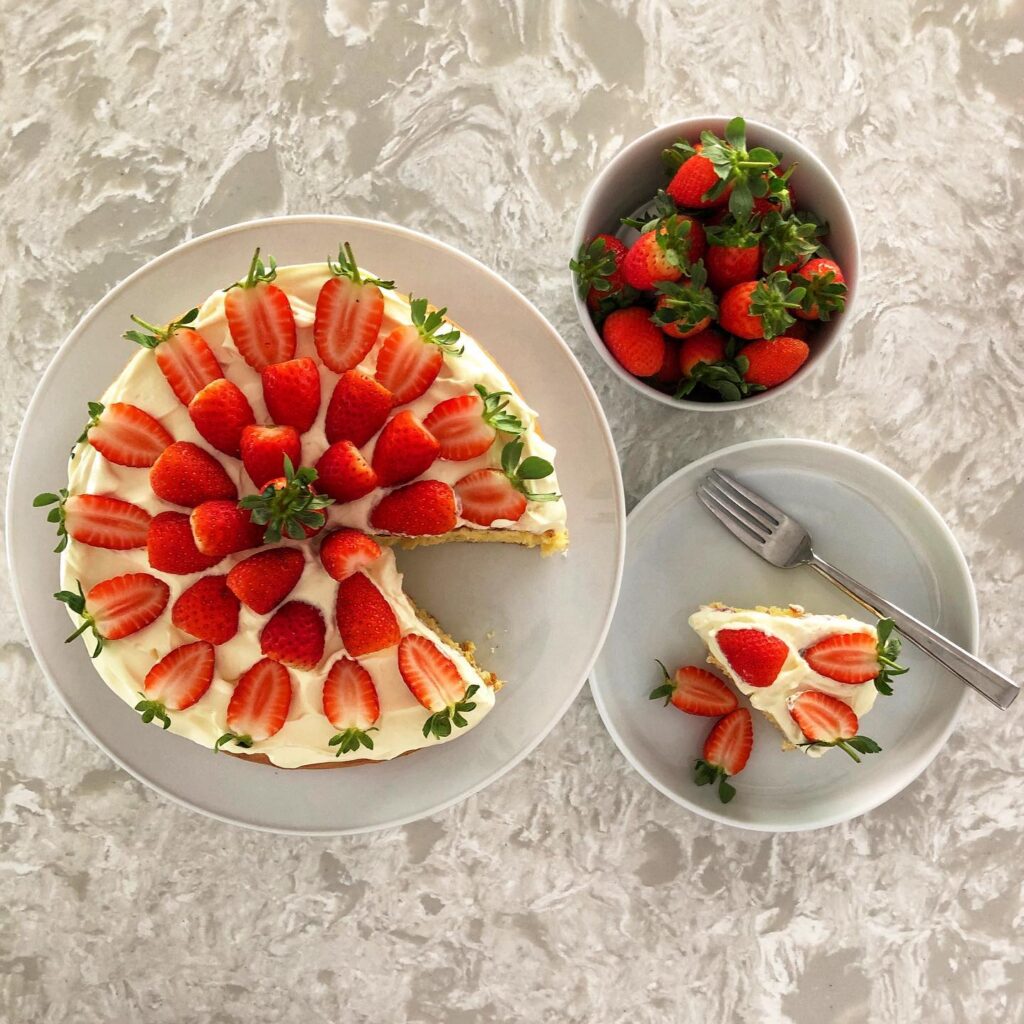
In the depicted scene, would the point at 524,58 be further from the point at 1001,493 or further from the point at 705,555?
the point at 1001,493

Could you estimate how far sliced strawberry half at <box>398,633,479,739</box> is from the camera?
5.67ft

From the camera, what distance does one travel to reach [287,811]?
1980 mm

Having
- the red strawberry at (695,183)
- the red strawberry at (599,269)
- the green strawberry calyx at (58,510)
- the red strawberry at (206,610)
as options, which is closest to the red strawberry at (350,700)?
the red strawberry at (206,610)

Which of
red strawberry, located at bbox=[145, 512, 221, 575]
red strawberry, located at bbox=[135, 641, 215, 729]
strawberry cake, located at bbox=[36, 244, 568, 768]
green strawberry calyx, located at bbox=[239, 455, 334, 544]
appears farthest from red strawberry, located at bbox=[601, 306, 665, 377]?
red strawberry, located at bbox=[135, 641, 215, 729]

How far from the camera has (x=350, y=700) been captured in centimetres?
175

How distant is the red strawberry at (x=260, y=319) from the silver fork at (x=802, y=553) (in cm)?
95

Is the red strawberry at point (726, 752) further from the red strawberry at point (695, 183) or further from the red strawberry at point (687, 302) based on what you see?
the red strawberry at point (695, 183)

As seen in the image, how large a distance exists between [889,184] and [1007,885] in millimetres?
1745

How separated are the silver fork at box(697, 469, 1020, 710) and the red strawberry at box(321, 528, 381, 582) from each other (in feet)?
2.53

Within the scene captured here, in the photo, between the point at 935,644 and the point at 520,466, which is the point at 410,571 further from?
the point at 935,644

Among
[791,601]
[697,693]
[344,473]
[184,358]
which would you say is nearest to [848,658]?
[791,601]

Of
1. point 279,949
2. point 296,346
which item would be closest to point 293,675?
point 296,346

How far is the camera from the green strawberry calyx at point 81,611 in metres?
1.68

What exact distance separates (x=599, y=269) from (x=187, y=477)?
903 mm
